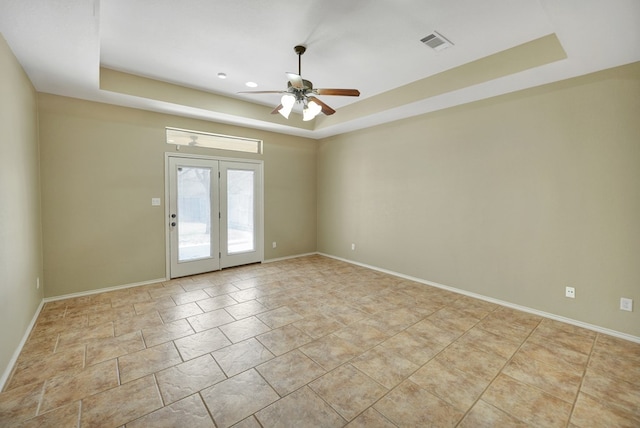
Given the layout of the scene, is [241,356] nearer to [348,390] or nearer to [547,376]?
[348,390]

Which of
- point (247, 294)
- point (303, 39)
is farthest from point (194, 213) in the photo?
point (303, 39)

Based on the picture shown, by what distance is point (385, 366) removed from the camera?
2.42 metres

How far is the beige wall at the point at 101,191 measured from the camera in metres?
3.78

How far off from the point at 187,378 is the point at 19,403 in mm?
1060

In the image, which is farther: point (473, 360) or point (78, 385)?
point (473, 360)

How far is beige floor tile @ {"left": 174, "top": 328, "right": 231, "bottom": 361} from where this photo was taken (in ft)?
8.55

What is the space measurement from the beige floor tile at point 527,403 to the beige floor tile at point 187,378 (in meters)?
2.06

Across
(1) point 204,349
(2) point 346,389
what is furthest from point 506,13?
(1) point 204,349

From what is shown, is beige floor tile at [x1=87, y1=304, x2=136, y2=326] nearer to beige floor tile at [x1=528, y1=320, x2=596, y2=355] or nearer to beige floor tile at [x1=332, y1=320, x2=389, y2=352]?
beige floor tile at [x1=332, y1=320, x2=389, y2=352]

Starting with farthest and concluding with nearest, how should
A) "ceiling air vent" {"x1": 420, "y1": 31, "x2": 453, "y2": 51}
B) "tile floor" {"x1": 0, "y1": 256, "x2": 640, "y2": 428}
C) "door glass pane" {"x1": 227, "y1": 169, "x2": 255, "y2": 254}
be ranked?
"door glass pane" {"x1": 227, "y1": 169, "x2": 255, "y2": 254} < "ceiling air vent" {"x1": 420, "y1": 31, "x2": 453, "y2": 51} < "tile floor" {"x1": 0, "y1": 256, "x2": 640, "y2": 428}

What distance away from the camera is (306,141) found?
21.3 ft

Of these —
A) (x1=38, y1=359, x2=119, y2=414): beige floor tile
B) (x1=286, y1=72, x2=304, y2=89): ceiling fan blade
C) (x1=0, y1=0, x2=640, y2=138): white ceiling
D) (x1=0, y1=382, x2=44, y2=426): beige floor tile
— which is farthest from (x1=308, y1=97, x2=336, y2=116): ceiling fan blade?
(x1=0, y1=382, x2=44, y2=426): beige floor tile

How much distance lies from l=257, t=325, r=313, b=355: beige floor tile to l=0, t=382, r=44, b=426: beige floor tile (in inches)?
64.3

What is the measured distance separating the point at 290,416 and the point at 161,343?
1621mm
